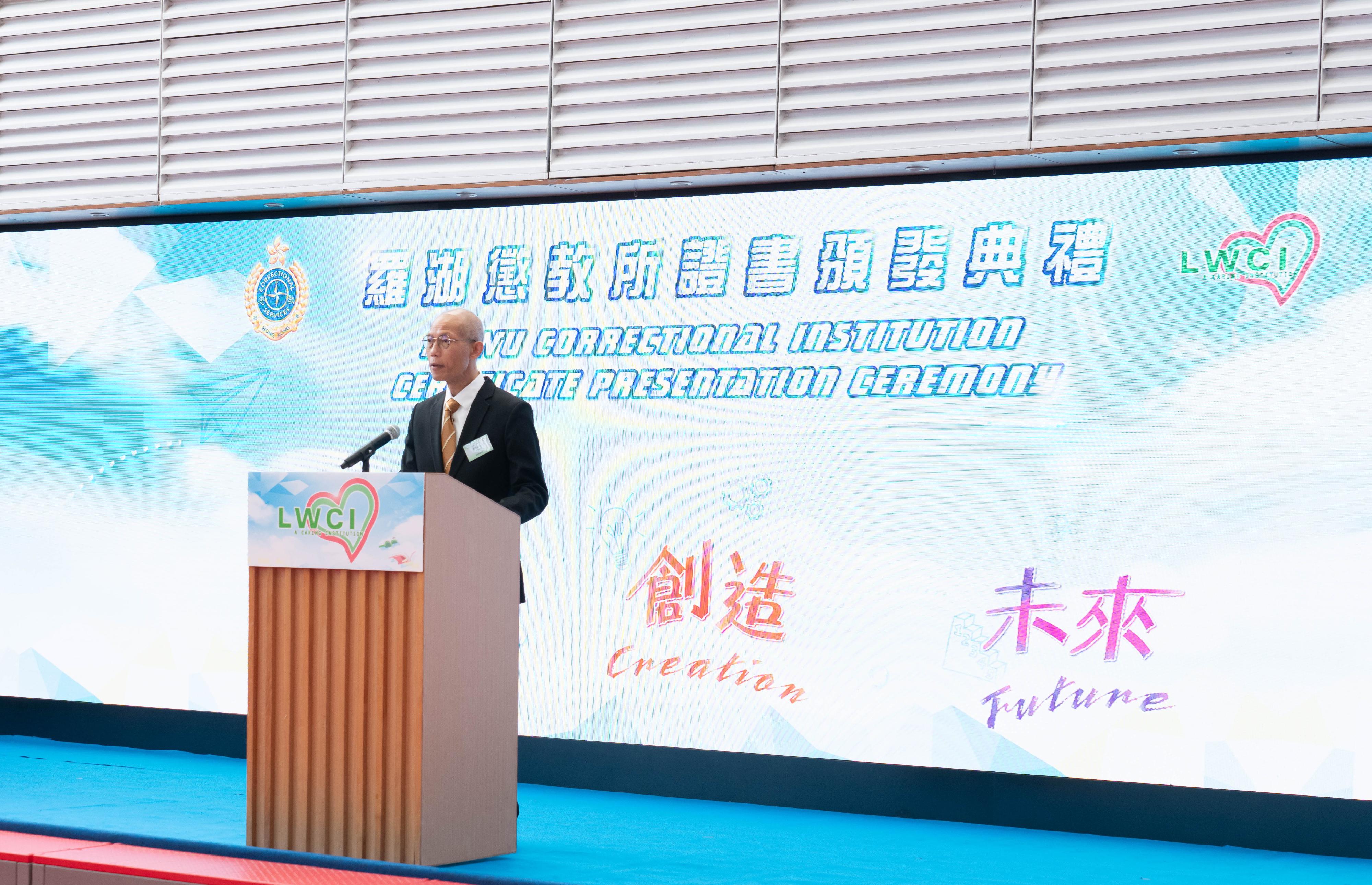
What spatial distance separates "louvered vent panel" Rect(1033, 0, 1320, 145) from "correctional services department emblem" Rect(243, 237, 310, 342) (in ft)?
9.93

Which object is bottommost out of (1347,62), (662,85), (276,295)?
(276,295)

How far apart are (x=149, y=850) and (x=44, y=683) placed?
8.25ft

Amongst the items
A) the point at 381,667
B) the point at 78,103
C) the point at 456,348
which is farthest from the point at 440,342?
the point at 78,103

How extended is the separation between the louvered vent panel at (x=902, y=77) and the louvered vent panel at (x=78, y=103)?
9.57ft

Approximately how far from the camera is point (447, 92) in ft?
20.1

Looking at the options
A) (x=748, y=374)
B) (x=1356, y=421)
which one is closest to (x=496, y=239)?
Answer: (x=748, y=374)

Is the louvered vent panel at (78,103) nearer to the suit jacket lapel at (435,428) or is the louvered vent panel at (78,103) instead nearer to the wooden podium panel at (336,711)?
the suit jacket lapel at (435,428)

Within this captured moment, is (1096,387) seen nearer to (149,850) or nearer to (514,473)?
(514,473)

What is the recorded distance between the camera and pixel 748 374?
5562 millimetres

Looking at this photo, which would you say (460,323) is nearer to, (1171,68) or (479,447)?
(479,447)

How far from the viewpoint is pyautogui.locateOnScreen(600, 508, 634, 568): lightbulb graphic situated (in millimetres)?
5727

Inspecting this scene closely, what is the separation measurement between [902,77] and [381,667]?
2.78 meters

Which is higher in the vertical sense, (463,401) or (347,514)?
(463,401)

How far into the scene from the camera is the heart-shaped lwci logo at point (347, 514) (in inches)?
162
